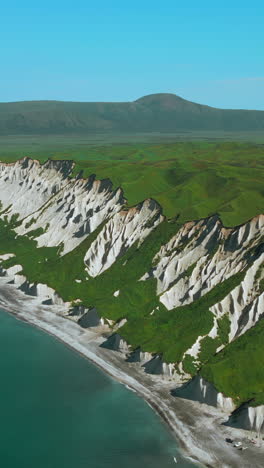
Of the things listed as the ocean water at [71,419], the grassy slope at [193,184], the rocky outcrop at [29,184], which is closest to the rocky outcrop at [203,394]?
the ocean water at [71,419]

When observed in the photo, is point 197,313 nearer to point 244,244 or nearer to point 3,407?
point 244,244

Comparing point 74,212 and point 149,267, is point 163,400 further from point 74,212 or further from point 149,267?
point 74,212

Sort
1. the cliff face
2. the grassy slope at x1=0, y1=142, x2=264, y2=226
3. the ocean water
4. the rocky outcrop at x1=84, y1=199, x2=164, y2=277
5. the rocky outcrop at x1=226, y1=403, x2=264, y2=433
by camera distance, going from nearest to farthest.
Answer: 1. the ocean water
2. the rocky outcrop at x1=226, y1=403, x2=264, y2=433
3. the cliff face
4. the grassy slope at x1=0, y1=142, x2=264, y2=226
5. the rocky outcrop at x1=84, y1=199, x2=164, y2=277

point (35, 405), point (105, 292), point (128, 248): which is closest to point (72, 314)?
point (105, 292)

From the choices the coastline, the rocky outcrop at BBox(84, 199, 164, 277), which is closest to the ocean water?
the coastline

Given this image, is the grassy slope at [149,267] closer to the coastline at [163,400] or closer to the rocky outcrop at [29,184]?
the coastline at [163,400]

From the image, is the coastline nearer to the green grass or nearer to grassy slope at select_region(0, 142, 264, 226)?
the green grass
